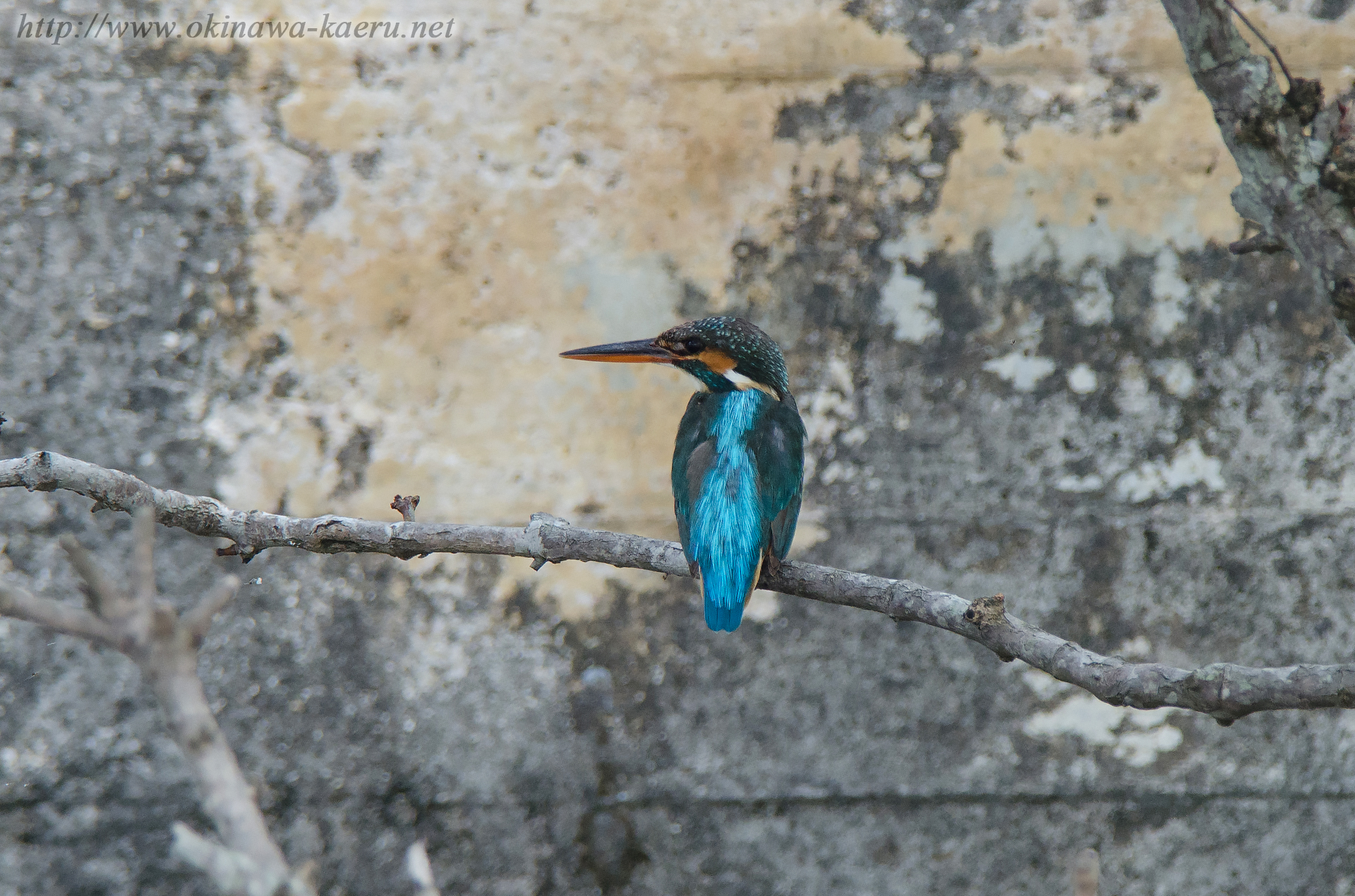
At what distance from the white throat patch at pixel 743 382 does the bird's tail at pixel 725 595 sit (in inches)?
Result: 17.7

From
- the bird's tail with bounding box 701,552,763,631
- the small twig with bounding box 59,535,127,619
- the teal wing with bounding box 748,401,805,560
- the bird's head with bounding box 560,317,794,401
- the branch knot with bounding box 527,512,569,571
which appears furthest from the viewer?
the bird's head with bounding box 560,317,794,401

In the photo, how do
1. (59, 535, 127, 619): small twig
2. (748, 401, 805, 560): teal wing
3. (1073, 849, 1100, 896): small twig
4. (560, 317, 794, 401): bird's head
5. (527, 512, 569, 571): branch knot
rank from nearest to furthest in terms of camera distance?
(59, 535, 127, 619): small twig
(1073, 849, 1100, 896): small twig
(527, 512, 569, 571): branch knot
(748, 401, 805, 560): teal wing
(560, 317, 794, 401): bird's head

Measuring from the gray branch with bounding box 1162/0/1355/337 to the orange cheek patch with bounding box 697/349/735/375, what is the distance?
3.17 ft

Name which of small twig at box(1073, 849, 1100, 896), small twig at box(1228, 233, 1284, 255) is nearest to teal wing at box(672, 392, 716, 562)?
small twig at box(1228, 233, 1284, 255)

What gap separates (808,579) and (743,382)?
54 cm

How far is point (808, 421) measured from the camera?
199cm

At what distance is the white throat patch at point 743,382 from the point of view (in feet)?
5.74

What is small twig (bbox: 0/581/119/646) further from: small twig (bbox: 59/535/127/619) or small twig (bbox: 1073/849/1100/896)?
small twig (bbox: 1073/849/1100/896)

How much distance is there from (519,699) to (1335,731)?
174 cm

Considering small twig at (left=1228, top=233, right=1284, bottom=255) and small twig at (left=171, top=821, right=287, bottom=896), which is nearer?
small twig at (left=171, top=821, right=287, bottom=896)

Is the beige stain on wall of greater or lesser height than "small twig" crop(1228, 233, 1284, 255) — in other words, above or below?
below

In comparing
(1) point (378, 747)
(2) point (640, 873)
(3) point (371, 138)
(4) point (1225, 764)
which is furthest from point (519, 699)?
(4) point (1225, 764)

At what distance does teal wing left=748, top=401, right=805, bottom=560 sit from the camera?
4.97 ft

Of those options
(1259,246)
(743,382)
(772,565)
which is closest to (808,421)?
(743,382)
